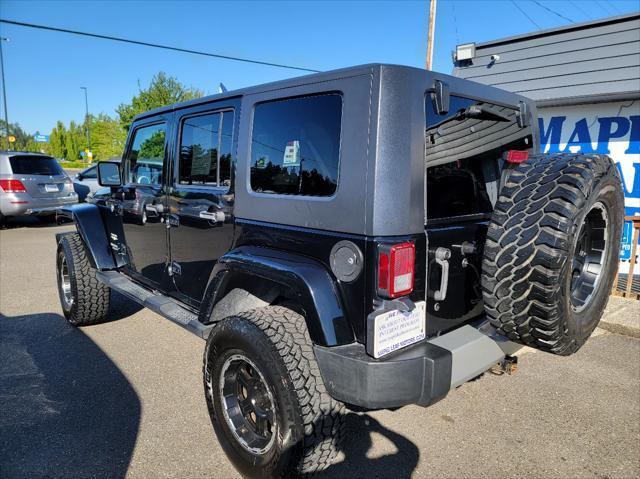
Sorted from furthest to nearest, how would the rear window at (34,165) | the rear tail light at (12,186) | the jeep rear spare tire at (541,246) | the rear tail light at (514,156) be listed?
1. the rear window at (34,165)
2. the rear tail light at (12,186)
3. the rear tail light at (514,156)
4. the jeep rear spare tire at (541,246)

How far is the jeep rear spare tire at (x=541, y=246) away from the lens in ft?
6.37

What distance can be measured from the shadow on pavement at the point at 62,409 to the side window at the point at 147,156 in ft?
5.25

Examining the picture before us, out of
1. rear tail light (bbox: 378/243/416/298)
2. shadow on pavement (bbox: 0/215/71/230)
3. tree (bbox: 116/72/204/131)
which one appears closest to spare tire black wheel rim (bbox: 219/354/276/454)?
rear tail light (bbox: 378/243/416/298)

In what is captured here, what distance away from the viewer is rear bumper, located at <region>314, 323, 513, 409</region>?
1.96 metres

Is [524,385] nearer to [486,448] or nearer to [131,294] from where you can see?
[486,448]

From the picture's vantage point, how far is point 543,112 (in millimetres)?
7609

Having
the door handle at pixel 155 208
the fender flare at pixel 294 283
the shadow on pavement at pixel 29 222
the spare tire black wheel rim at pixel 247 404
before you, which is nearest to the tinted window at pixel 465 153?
the fender flare at pixel 294 283

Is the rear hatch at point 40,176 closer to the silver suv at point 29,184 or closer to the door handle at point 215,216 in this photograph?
the silver suv at point 29,184

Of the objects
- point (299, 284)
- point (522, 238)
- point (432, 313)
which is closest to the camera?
A: point (522, 238)

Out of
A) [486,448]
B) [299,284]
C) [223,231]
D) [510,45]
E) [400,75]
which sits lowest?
[486,448]

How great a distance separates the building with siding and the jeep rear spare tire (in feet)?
16.0

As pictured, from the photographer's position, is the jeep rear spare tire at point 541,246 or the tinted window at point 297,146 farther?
the tinted window at point 297,146

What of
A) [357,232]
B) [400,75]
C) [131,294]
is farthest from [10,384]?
[400,75]

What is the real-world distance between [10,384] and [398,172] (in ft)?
10.9
